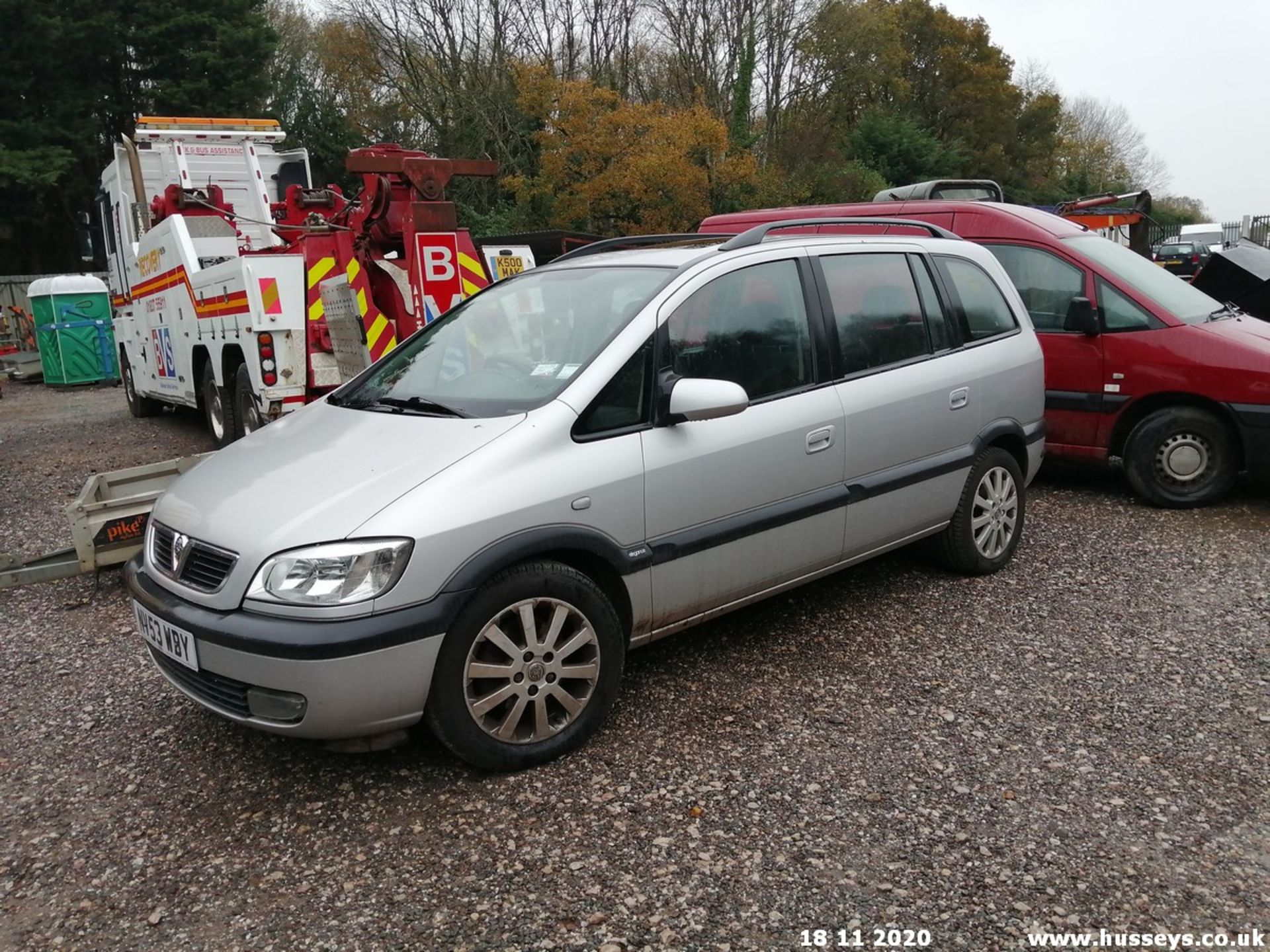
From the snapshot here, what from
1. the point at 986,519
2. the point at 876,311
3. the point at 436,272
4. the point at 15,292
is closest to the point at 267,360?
the point at 436,272

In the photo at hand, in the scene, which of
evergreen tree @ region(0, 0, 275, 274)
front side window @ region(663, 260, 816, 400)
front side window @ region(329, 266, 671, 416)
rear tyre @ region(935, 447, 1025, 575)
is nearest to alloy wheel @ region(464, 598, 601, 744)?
front side window @ region(329, 266, 671, 416)

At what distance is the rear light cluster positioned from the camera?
288 inches

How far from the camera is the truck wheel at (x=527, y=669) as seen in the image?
119 inches

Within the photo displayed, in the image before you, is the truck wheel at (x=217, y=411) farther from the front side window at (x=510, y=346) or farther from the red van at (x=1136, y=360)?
the red van at (x=1136, y=360)

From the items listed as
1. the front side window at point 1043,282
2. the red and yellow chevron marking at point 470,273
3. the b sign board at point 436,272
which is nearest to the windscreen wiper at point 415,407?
the b sign board at point 436,272

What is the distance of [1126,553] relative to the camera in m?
5.46

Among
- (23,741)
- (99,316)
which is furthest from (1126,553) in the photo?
(99,316)

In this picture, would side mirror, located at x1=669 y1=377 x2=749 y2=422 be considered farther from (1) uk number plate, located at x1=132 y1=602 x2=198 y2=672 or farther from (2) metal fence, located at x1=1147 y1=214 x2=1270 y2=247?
(2) metal fence, located at x1=1147 y1=214 x2=1270 y2=247

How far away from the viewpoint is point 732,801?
10.1ft

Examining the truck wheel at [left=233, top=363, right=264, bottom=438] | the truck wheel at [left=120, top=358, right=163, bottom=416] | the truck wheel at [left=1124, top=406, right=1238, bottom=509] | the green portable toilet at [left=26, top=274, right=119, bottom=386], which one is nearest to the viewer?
the truck wheel at [left=1124, top=406, right=1238, bottom=509]

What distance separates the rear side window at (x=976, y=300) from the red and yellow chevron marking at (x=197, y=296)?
201 inches

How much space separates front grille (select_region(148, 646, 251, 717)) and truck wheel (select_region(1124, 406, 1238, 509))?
5.68m

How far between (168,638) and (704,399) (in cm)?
195

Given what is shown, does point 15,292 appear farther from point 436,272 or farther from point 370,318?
point 436,272
